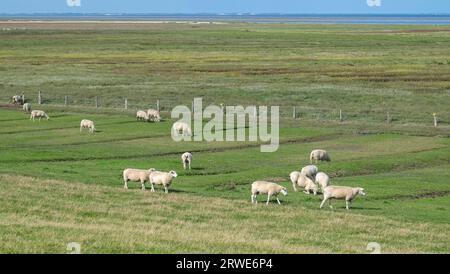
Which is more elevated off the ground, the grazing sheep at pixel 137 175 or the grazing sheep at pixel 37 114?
the grazing sheep at pixel 137 175

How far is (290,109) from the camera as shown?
66.4 m

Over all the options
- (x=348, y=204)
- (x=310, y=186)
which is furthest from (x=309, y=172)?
(x=348, y=204)

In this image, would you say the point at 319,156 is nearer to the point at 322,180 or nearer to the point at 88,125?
the point at 322,180

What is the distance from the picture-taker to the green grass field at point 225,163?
2366 cm

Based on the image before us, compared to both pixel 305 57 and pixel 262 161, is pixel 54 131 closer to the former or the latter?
pixel 262 161

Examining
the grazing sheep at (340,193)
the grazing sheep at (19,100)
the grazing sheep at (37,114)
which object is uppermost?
the grazing sheep at (340,193)

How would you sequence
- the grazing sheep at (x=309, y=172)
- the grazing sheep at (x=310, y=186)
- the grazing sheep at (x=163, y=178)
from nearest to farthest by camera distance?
1. the grazing sheep at (x=163, y=178)
2. the grazing sheep at (x=310, y=186)
3. the grazing sheep at (x=309, y=172)

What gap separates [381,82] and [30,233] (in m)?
67.3

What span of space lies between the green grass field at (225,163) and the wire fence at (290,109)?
0.93 ft

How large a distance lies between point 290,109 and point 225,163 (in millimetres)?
25078

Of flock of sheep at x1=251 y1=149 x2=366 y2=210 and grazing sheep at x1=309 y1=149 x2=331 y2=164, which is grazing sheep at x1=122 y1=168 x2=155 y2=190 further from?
grazing sheep at x1=309 y1=149 x2=331 y2=164

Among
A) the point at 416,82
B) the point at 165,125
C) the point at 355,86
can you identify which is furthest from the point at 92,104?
the point at 416,82

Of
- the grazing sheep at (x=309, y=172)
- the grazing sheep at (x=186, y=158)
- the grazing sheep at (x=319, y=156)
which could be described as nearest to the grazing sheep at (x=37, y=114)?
the grazing sheep at (x=186, y=158)

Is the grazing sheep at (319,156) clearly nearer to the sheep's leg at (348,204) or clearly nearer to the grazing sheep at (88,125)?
the sheep's leg at (348,204)
